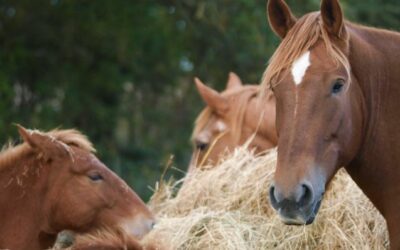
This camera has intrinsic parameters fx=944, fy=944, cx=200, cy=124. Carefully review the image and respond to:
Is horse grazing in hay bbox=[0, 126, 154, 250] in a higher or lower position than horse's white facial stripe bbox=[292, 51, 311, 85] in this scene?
lower

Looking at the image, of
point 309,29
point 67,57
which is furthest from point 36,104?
point 309,29

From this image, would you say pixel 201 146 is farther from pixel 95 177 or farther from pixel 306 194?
pixel 306 194

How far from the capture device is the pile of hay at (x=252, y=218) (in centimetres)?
504

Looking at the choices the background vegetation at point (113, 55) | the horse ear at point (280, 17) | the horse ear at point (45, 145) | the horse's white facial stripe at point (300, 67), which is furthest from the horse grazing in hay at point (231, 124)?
the background vegetation at point (113, 55)

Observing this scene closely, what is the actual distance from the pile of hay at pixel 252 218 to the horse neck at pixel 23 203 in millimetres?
683

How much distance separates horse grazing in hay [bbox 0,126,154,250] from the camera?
5.27 m

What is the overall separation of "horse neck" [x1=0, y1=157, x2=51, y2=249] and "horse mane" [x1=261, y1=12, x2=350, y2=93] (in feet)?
5.60

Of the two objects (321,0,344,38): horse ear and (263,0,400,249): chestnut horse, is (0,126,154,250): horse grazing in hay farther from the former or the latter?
(321,0,344,38): horse ear

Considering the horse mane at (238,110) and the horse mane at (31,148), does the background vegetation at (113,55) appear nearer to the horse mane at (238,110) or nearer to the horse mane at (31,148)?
the horse mane at (238,110)

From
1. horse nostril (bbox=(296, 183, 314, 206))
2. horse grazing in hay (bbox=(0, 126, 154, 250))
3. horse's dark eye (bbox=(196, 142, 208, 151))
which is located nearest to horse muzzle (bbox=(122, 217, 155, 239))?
horse grazing in hay (bbox=(0, 126, 154, 250))

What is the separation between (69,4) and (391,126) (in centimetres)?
872

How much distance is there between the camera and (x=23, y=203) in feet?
17.3

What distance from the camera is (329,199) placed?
5.37 meters

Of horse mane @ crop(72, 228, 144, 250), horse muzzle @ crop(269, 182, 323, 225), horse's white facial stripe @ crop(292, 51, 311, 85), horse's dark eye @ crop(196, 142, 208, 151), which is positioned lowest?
horse's dark eye @ crop(196, 142, 208, 151)
